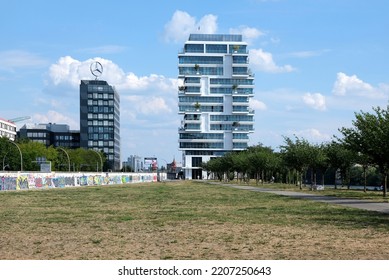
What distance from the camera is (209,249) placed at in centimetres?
1809

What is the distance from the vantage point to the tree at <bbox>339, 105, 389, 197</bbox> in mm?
47062

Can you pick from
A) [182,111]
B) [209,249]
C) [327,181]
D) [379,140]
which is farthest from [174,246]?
[182,111]

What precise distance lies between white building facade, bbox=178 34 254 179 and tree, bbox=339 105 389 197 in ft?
460

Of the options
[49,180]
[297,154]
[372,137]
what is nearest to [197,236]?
[372,137]

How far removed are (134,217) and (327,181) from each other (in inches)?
6025

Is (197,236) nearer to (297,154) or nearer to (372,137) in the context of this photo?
(372,137)

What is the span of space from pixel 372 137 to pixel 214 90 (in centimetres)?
14908

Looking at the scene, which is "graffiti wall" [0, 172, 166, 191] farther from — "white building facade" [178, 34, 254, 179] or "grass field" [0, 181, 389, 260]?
"white building facade" [178, 34, 254, 179]

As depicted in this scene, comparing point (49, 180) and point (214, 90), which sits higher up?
point (214, 90)

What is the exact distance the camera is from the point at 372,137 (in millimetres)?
49250

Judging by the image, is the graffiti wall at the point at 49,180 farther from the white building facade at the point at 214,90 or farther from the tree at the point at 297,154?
the white building facade at the point at 214,90

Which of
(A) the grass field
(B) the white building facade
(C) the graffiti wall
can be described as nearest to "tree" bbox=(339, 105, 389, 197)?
(A) the grass field

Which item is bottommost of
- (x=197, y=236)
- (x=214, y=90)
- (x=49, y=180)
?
(x=197, y=236)

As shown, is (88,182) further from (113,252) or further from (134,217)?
(113,252)
